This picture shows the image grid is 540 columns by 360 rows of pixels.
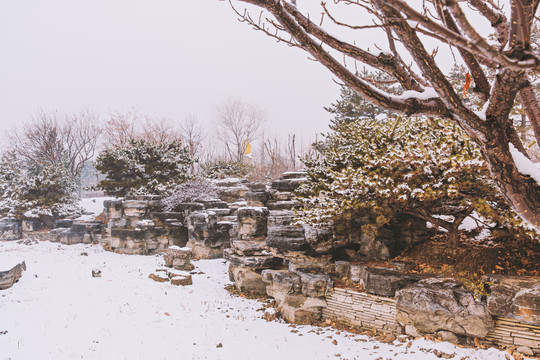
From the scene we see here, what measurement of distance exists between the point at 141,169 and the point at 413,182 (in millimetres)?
14767

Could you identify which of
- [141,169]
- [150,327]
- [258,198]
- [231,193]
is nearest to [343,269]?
[258,198]

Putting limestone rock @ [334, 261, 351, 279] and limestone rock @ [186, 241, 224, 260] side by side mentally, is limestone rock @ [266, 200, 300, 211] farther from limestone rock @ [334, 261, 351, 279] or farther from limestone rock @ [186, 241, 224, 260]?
limestone rock @ [186, 241, 224, 260]

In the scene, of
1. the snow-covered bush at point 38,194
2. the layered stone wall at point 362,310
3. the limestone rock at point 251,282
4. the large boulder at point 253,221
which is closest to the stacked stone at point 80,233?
the snow-covered bush at point 38,194

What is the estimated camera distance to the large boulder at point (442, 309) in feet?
16.4

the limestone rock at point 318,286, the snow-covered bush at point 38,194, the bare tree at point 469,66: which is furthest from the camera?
the snow-covered bush at point 38,194

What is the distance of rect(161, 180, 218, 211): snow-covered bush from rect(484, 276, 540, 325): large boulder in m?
11.9

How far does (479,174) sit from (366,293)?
309cm

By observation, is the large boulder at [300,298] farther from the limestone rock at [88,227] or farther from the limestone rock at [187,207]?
the limestone rock at [88,227]

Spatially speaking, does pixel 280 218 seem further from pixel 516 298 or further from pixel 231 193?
pixel 231 193

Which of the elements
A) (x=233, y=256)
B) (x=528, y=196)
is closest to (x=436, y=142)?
(x=528, y=196)

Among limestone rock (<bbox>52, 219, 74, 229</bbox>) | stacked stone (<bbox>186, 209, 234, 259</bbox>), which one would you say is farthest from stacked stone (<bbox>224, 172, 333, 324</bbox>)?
limestone rock (<bbox>52, 219, 74, 229</bbox>)

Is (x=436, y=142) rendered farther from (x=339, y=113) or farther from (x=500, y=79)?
(x=339, y=113)

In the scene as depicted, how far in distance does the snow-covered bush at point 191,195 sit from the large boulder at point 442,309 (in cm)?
1081

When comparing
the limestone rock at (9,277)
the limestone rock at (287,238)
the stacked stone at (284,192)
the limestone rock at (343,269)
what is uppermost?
the stacked stone at (284,192)
